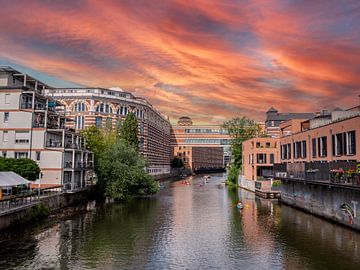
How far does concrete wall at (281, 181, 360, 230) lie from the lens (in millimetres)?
38969

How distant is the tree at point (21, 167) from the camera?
1859 inches

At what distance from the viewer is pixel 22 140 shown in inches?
2307

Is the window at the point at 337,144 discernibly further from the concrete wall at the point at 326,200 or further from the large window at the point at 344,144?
the concrete wall at the point at 326,200

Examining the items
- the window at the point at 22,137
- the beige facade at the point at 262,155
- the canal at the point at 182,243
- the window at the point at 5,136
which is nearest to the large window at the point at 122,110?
the beige facade at the point at 262,155

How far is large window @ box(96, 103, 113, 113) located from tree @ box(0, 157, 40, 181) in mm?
60907

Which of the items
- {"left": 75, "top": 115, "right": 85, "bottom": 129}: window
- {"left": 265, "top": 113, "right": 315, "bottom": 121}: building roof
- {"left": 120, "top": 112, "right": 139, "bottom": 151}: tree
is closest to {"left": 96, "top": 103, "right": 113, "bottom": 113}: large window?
{"left": 75, "top": 115, "right": 85, "bottom": 129}: window

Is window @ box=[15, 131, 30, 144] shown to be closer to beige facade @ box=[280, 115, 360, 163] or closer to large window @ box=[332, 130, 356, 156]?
beige facade @ box=[280, 115, 360, 163]

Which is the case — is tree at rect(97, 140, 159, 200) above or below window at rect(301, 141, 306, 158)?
below

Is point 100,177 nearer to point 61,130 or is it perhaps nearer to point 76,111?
point 61,130

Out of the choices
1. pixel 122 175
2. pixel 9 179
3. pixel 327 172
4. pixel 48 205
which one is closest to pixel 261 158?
pixel 122 175

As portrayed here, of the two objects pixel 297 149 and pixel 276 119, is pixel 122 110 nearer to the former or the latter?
pixel 297 149

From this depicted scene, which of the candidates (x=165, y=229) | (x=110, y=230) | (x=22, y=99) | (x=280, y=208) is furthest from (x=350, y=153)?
(x=22, y=99)

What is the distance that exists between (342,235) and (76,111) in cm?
8712

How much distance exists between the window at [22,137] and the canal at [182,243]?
15690 millimetres
